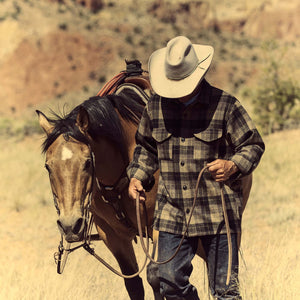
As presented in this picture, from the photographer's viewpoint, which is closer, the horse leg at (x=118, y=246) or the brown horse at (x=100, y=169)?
the brown horse at (x=100, y=169)

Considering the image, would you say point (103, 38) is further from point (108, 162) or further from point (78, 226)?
point (78, 226)

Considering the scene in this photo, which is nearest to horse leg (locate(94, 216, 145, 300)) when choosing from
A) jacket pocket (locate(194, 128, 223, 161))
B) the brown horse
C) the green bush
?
the brown horse

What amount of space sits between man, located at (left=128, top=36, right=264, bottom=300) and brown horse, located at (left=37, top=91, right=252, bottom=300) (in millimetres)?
362

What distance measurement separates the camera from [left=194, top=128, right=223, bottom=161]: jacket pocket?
3.20 m

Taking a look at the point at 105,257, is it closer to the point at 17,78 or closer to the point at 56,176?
the point at 56,176

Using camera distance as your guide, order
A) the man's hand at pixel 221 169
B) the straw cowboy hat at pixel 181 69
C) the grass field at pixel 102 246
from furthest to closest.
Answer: the grass field at pixel 102 246
the straw cowboy hat at pixel 181 69
the man's hand at pixel 221 169

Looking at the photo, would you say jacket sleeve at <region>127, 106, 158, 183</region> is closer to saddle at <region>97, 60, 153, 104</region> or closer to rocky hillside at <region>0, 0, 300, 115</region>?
saddle at <region>97, 60, 153, 104</region>

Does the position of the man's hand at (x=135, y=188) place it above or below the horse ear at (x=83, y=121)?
below

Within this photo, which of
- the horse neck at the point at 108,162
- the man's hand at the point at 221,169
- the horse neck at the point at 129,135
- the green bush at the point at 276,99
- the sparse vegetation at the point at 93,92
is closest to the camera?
the man's hand at the point at 221,169

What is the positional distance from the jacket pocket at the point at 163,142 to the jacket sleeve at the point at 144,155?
0.10 m

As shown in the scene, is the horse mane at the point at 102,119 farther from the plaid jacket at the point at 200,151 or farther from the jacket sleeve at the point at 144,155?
the plaid jacket at the point at 200,151

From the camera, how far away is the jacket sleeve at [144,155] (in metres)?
3.40

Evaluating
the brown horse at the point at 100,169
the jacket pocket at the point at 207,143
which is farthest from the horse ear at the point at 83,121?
the jacket pocket at the point at 207,143

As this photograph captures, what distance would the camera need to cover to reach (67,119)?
3568 millimetres
